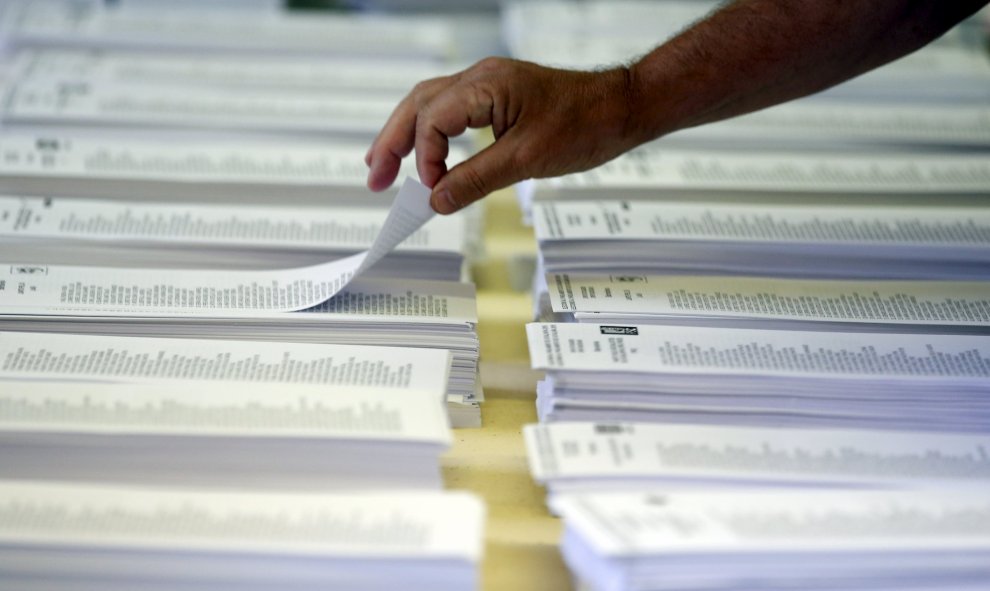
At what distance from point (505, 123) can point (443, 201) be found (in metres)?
0.09

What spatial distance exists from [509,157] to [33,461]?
1.43 ft

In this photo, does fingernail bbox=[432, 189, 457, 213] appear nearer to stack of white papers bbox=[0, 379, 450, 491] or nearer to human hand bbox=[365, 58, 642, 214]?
human hand bbox=[365, 58, 642, 214]

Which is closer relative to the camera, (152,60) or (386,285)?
(386,285)

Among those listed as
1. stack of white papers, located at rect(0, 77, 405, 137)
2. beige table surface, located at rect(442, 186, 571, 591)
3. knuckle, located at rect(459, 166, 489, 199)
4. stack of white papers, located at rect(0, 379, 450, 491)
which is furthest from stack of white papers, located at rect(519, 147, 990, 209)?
stack of white papers, located at rect(0, 379, 450, 491)

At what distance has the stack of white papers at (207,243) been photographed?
1008mm

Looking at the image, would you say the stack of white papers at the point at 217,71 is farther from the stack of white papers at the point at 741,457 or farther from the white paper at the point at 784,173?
the stack of white papers at the point at 741,457

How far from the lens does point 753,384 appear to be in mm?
816

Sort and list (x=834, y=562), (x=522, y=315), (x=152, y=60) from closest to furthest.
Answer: (x=834, y=562)
(x=522, y=315)
(x=152, y=60)

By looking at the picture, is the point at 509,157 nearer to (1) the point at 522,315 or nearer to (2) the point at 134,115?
(1) the point at 522,315

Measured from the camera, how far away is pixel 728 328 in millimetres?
873

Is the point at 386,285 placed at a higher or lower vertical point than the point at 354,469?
higher

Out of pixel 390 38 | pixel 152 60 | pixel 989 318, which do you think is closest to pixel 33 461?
pixel 989 318

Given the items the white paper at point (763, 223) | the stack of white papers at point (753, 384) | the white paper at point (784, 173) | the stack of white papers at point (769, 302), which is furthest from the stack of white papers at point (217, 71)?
the stack of white papers at point (753, 384)

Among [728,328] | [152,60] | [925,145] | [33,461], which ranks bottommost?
[33,461]
